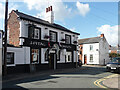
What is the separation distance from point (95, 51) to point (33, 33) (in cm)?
2248

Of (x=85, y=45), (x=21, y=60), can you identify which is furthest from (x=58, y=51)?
(x=85, y=45)

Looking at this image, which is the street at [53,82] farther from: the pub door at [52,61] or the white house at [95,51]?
the white house at [95,51]

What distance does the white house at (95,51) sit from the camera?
113 ft

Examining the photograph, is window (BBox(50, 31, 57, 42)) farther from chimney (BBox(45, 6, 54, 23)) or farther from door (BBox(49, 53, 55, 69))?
chimney (BBox(45, 6, 54, 23))

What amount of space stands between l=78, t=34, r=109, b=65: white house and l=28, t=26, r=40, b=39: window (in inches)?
833

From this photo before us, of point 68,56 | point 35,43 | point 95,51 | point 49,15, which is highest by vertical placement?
point 49,15

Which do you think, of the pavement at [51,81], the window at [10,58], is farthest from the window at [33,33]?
the pavement at [51,81]

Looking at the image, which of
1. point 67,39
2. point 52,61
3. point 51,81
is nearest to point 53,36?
point 67,39

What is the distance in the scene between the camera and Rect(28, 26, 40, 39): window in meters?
16.1

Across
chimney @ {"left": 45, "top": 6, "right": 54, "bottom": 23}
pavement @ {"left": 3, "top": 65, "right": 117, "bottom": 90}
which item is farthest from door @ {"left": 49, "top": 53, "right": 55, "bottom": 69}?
pavement @ {"left": 3, "top": 65, "right": 117, "bottom": 90}

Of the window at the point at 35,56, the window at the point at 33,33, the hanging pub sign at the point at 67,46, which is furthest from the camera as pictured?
the hanging pub sign at the point at 67,46

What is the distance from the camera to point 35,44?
16609 millimetres

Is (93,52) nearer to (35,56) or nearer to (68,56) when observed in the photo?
(68,56)

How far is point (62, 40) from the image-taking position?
20.8 m
